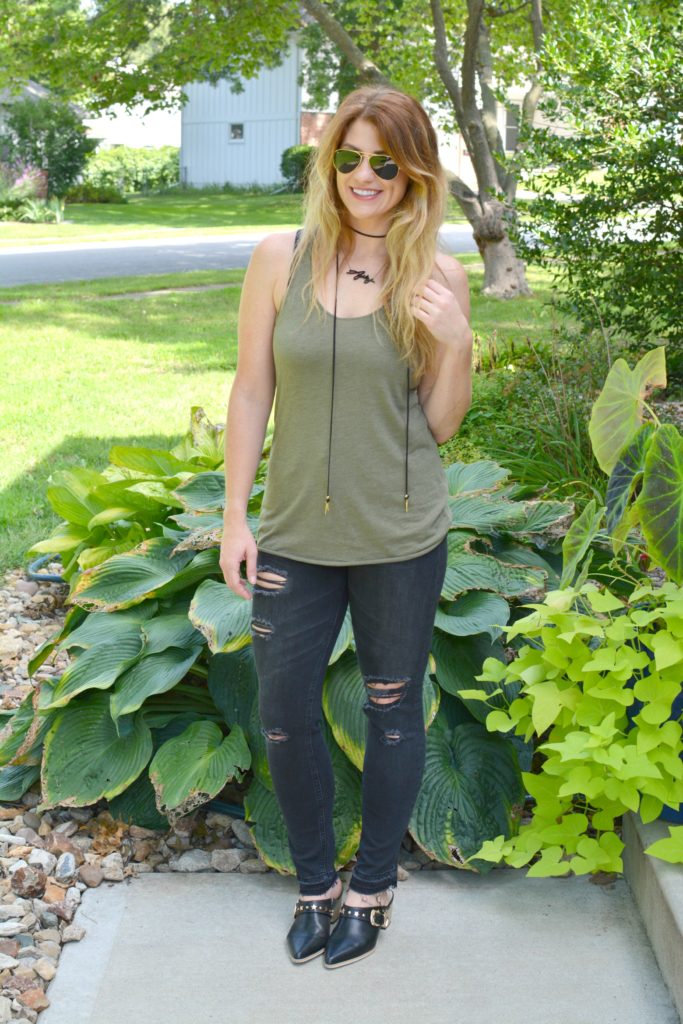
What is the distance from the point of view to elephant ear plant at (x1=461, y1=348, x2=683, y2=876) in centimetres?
264

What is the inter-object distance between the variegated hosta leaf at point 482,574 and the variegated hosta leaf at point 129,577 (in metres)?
0.80

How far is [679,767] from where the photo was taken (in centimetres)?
262

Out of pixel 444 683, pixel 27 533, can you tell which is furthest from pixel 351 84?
pixel 444 683

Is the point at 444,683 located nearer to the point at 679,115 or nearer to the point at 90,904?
the point at 90,904

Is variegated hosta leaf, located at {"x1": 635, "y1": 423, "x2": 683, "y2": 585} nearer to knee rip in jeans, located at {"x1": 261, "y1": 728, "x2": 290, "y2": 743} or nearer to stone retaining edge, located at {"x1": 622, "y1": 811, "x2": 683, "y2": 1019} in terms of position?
stone retaining edge, located at {"x1": 622, "y1": 811, "x2": 683, "y2": 1019}

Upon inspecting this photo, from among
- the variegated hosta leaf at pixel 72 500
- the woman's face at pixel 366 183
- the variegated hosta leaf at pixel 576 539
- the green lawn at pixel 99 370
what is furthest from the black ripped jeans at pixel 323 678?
the green lawn at pixel 99 370

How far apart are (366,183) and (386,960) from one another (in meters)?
1.68

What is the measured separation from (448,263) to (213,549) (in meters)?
1.34

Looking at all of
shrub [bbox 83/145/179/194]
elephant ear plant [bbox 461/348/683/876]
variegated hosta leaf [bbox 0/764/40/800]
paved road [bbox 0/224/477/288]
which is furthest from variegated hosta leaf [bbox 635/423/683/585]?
shrub [bbox 83/145/179/194]

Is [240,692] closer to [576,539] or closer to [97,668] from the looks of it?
[97,668]

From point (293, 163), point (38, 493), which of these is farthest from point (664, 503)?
point (293, 163)

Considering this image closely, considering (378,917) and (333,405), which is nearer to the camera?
(333,405)

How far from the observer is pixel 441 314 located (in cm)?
222

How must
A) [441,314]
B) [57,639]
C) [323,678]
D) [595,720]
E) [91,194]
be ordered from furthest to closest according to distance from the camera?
[91,194]
[57,639]
[595,720]
[323,678]
[441,314]
